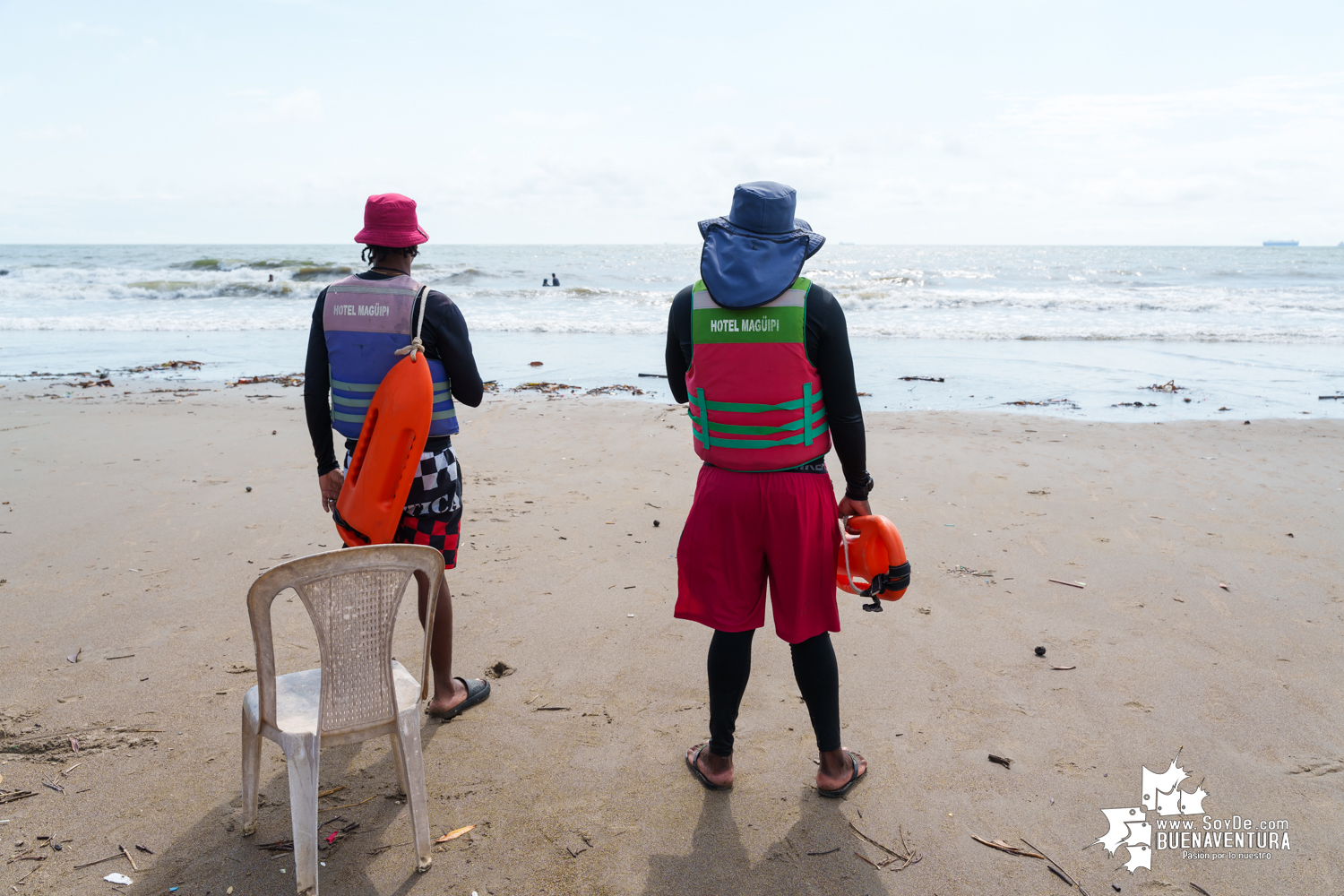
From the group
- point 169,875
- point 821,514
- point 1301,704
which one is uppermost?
point 821,514

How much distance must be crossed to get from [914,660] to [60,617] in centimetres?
402

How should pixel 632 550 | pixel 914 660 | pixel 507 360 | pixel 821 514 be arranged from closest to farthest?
pixel 821 514
pixel 914 660
pixel 632 550
pixel 507 360

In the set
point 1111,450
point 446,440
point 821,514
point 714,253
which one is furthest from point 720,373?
point 1111,450

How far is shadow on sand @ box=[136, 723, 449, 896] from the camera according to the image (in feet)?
7.55

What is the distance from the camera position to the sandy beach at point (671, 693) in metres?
2.44

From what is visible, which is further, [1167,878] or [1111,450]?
[1111,450]

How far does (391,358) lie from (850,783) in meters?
2.13

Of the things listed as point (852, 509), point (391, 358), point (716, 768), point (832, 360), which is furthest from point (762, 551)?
point (391, 358)

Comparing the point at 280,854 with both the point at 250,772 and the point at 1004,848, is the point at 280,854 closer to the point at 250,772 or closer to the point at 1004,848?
the point at 250,772

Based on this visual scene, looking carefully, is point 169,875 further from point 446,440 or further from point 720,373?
point 720,373

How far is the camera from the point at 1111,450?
→ 23.5ft

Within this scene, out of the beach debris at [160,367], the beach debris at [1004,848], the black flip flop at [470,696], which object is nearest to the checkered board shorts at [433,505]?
the black flip flop at [470,696]

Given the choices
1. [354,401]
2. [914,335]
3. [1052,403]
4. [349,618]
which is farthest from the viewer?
[914,335]

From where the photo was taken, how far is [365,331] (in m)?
2.72
